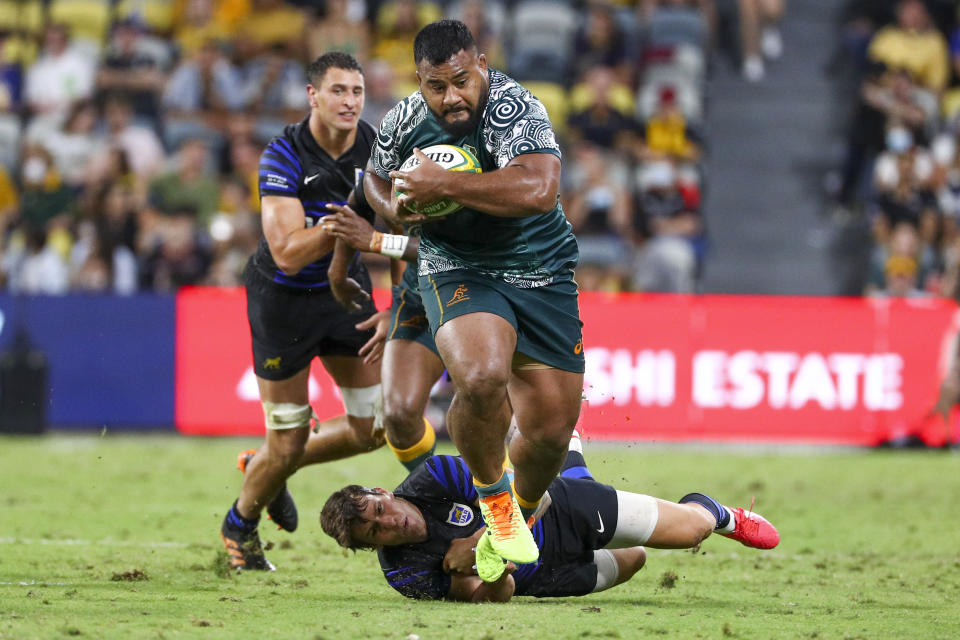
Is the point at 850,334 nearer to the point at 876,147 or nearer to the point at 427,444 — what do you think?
the point at 876,147

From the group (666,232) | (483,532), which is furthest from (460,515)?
(666,232)

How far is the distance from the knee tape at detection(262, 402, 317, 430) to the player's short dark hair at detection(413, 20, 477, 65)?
2421 millimetres

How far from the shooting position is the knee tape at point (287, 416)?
302 inches

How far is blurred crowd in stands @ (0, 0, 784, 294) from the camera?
1574cm

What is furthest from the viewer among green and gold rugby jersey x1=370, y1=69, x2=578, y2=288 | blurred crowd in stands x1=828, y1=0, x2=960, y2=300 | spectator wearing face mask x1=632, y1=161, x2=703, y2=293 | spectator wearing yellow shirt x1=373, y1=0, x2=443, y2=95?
spectator wearing yellow shirt x1=373, y1=0, x2=443, y2=95

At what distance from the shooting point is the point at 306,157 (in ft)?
25.1

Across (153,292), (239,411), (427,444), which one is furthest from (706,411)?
(427,444)

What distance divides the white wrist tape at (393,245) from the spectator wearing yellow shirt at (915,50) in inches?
526

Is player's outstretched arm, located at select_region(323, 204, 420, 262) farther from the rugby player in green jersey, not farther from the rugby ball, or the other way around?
the rugby ball

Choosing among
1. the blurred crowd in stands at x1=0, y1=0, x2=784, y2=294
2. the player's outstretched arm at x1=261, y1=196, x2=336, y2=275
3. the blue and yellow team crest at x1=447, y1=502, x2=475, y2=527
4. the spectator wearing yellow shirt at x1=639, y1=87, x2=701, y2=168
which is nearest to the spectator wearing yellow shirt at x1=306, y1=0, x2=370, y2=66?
the blurred crowd in stands at x1=0, y1=0, x2=784, y2=294

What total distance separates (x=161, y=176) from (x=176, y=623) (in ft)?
37.4

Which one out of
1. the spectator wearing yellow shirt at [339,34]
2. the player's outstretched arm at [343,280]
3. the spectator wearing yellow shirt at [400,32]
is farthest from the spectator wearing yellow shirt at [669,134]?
the player's outstretched arm at [343,280]

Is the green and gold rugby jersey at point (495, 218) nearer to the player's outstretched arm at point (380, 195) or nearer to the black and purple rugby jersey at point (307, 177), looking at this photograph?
the player's outstretched arm at point (380, 195)

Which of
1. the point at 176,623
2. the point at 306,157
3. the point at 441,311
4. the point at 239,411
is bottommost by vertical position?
the point at 239,411
